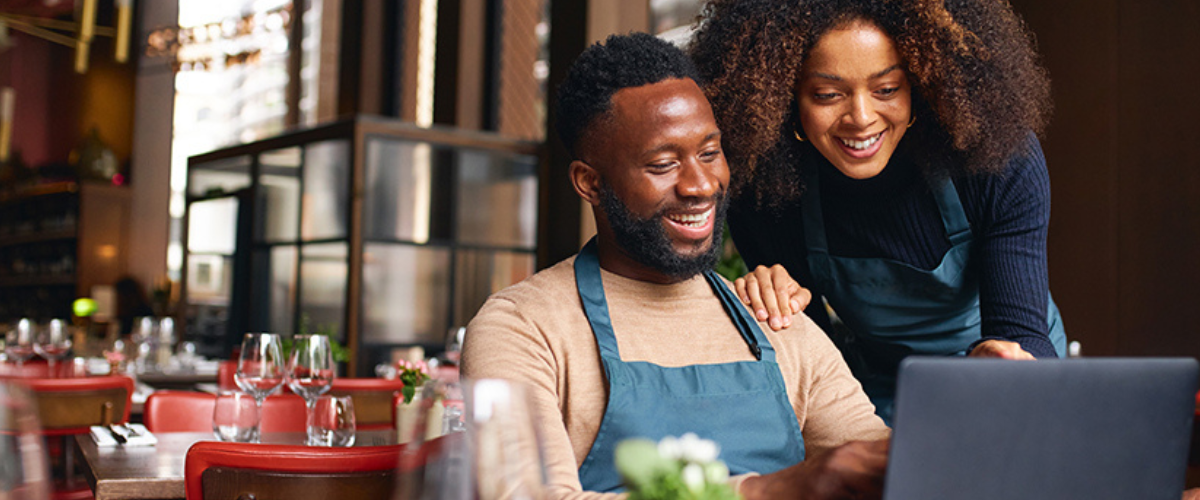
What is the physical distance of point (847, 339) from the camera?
1.93 meters

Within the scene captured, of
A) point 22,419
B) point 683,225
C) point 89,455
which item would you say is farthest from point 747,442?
point 89,455

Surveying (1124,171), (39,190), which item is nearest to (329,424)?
(1124,171)

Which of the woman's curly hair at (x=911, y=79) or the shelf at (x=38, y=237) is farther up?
the shelf at (x=38, y=237)

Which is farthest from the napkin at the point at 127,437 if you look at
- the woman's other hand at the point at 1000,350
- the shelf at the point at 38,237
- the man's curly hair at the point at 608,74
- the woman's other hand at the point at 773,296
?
the shelf at the point at 38,237

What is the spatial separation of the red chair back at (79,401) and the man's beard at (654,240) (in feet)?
6.78

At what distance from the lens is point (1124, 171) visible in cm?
421

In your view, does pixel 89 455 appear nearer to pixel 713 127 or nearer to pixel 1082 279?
pixel 713 127

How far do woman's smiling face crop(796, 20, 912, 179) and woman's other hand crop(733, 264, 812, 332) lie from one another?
0.68 feet

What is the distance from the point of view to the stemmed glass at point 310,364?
7.11 feet

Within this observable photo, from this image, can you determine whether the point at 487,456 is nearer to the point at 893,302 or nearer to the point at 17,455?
the point at 17,455

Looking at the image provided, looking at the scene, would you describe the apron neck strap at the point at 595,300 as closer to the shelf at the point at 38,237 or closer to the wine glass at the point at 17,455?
the wine glass at the point at 17,455

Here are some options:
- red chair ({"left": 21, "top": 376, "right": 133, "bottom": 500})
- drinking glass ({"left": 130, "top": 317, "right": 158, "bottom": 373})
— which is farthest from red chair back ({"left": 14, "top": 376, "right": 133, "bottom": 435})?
drinking glass ({"left": 130, "top": 317, "right": 158, "bottom": 373})

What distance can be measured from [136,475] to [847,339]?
131 centimetres

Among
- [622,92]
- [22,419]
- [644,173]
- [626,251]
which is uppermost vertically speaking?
[622,92]
